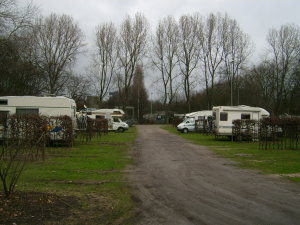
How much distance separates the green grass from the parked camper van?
750 cm

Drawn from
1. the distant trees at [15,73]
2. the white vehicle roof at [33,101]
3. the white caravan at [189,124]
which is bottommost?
the white caravan at [189,124]

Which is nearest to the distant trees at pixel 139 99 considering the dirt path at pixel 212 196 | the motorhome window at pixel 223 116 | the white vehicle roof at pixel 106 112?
the white vehicle roof at pixel 106 112

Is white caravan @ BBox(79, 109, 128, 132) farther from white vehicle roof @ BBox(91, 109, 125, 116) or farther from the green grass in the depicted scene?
the green grass

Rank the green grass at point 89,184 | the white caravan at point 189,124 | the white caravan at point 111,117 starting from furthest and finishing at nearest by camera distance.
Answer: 1. the white caravan at point 111,117
2. the white caravan at point 189,124
3. the green grass at point 89,184

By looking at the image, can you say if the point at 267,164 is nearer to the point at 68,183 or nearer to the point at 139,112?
the point at 68,183

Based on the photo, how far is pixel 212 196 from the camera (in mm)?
8266

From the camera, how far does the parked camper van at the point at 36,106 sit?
21630 mm

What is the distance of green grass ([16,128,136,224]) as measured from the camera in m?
6.63

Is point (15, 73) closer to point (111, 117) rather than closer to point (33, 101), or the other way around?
point (33, 101)

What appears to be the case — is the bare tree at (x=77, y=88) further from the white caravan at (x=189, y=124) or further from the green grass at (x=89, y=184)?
the green grass at (x=89, y=184)

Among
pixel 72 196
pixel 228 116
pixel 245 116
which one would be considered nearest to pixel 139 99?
pixel 245 116

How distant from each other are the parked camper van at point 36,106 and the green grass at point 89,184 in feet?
24.6

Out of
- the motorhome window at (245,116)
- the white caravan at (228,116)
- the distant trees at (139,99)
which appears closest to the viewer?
the white caravan at (228,116)

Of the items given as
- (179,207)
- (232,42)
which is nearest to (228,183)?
(179,207)
